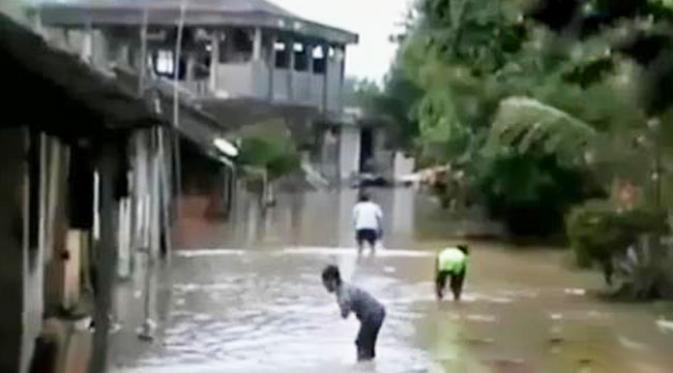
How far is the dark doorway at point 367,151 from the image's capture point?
76.4 meters

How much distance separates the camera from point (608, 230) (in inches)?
1013

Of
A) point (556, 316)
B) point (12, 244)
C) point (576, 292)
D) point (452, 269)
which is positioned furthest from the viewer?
point (576, 292)

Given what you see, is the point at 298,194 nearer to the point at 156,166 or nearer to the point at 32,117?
the point at 156,166

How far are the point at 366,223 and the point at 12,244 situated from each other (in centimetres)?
1968

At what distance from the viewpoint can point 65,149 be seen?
17.5 meters

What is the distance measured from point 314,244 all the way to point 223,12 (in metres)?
24.2

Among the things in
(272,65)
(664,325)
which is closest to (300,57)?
(272,65)

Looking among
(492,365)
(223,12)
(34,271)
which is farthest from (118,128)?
(223,12)

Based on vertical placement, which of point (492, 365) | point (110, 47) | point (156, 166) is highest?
point (110, 47)

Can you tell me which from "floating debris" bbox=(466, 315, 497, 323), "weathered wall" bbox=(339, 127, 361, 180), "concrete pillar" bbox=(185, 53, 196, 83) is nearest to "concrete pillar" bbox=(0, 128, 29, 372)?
"floating debris" bbox=(466, 315, 497, 323)

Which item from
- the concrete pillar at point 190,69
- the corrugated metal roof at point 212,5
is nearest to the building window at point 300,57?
the corrugated metal roof at point 212,5

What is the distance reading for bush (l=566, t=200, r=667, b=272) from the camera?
25.4 metres

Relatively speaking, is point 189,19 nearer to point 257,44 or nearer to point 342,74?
point 257,44

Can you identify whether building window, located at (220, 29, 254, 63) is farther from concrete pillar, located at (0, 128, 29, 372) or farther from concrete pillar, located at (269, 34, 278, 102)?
concrete pillar, located at (0, 128, 29, 372)
